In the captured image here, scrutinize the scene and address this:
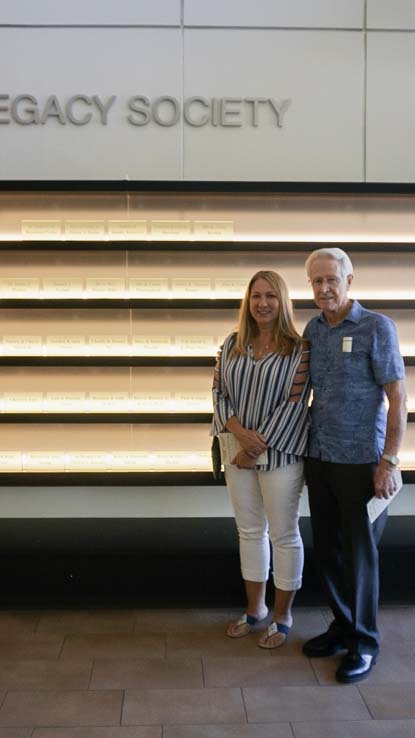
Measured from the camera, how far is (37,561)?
133 inches

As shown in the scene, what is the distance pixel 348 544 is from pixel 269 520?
1.23ft

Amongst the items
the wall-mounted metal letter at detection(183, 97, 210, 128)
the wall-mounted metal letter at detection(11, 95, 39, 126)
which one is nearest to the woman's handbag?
the wall-mounted metal letter at detection(183, 97, 210, 128)

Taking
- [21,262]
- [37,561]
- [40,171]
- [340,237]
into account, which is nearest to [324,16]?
[340,237]

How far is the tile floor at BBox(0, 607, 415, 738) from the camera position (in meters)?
2.42

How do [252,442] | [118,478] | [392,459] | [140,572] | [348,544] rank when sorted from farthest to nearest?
[118,478] → [140,572] → [252,442] → [348,544] → [392,459]

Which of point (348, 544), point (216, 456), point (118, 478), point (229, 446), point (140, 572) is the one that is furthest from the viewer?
point (118, 478)

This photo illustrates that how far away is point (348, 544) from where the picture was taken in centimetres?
280

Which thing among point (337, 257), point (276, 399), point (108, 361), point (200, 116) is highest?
point (200, 116)

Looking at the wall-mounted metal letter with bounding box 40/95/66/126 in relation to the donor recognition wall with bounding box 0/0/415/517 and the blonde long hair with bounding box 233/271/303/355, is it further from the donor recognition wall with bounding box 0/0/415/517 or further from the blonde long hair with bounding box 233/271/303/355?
the blonde long hair with bounding box 233/271/303/355

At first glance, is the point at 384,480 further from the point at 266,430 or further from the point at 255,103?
the point at 255,103

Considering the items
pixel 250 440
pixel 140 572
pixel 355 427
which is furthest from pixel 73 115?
pixel 140 572

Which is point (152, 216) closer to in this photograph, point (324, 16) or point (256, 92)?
point (256, 92)

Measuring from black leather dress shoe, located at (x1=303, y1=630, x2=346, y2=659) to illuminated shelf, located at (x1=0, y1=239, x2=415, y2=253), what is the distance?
1823 mm

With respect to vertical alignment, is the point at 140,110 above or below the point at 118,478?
above
